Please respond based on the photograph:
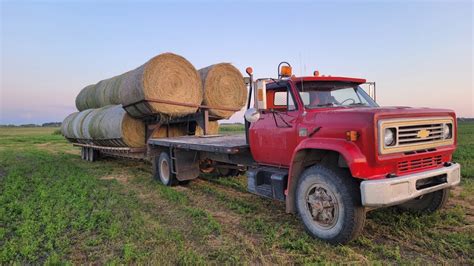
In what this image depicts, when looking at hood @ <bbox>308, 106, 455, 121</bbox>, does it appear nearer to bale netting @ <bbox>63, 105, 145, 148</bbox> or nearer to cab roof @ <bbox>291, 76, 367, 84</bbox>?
cab roof @ <bbox>291, 76, 367, 84</bbox>

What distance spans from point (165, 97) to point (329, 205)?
5.86 m

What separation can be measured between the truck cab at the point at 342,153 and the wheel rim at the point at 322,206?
1 cm

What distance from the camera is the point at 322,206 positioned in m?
4.11

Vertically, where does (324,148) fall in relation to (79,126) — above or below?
below

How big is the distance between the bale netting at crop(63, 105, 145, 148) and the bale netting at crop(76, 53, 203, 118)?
1.99 ft

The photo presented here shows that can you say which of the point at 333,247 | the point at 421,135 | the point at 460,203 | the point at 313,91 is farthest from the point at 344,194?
the point at 460,203

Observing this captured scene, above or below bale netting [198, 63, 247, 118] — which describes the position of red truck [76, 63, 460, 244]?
below

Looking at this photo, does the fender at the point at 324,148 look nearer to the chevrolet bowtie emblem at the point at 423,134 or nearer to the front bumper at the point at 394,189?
the front bumper at the point at 394,189

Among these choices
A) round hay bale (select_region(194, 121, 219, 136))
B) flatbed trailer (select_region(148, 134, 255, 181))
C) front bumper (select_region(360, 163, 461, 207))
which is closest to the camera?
front bumper (select_region(360, 163, 461, 207))

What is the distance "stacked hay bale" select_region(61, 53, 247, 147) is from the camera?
338 inches

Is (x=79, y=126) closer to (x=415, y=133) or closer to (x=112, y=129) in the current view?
(x=112, y=129)

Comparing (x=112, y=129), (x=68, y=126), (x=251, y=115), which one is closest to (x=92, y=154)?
(x=68, y=126)

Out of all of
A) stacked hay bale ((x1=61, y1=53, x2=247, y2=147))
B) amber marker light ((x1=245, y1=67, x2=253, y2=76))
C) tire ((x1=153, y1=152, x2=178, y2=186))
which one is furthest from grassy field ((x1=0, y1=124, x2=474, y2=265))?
stacked hay bale ((x1=61, y1=53, x2=247, y2=147))

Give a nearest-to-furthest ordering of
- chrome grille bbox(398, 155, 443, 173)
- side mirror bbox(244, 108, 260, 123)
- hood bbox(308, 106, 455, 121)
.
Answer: hood bbox(308, 106, 455, 121) < chrome grille bbox(398, 155, 443, 173) < side mirror bbox(244, 108, 260, 123)
